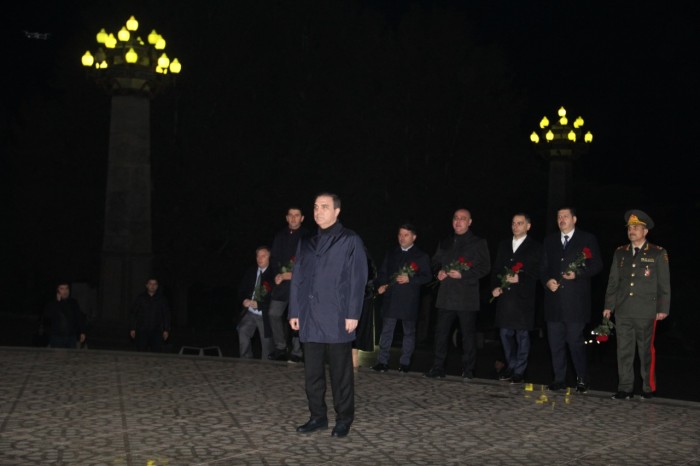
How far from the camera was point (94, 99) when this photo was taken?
38.0 metres

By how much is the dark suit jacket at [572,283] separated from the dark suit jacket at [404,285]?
1.82 meters

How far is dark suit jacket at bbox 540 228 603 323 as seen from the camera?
12.4 metres

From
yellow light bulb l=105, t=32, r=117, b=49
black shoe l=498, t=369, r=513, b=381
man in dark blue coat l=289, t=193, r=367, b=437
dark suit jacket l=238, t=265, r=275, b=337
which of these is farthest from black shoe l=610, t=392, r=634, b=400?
yellow light bulb l=105, t=32, r=117, b=49

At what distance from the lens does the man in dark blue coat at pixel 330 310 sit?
9.47m

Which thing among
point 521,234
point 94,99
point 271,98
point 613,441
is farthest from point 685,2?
point 613,441

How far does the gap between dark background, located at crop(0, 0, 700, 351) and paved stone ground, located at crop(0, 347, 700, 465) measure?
23.7 metres

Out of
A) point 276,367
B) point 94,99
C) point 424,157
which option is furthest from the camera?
point 424,157

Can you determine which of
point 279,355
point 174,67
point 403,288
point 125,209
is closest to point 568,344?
point 403,288

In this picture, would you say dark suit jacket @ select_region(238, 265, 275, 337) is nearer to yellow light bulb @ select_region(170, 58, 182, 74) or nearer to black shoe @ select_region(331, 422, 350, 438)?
black shoe @ select_region(331, 422, 350, 438)

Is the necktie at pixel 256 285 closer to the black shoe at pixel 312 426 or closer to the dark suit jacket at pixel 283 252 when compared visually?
the dark suit jacket at pixel 283 252

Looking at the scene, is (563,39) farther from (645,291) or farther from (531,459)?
(531,459)

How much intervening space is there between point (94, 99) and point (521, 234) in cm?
2734

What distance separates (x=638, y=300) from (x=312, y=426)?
414 cm

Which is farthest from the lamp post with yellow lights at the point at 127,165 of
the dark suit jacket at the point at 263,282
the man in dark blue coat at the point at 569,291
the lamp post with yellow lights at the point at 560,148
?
the lamp post with yellow lights at the point at 560,148
